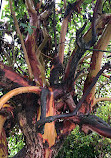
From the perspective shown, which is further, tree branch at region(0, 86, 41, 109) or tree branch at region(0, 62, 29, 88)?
tree branch at region(0, 62, 29, 88)

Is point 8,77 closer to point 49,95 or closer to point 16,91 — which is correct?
point 16,91

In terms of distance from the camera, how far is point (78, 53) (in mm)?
1818

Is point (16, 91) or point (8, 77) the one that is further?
point (8, 77)

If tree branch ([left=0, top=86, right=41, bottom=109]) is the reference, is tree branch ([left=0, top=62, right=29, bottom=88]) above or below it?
above

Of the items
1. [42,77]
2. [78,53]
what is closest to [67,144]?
[42,77]

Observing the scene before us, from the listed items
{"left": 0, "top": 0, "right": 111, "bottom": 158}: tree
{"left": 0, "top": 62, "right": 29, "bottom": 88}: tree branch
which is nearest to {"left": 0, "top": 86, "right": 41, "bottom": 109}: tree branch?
{"left": 0, "top": 0, "right": 111, "bottom": 158}: tree

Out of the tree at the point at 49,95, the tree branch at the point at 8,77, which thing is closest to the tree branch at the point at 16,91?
the tree at the point at 49,95

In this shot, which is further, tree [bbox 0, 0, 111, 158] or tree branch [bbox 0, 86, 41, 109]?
tree [bbox 0, 0, 111, 158]

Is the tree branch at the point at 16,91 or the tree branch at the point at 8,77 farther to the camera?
the tree branch at the point at 8,77

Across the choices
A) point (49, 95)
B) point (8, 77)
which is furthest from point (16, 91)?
point (49, 95)

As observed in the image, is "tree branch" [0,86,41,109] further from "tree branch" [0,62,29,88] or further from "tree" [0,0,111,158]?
"tree branch" [0,62,29,88]

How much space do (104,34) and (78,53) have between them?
1.49 feet

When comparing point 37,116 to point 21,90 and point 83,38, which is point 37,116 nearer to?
point 21,90

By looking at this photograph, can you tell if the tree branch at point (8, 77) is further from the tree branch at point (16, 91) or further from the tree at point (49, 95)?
the tree branch at point (16, 91)
